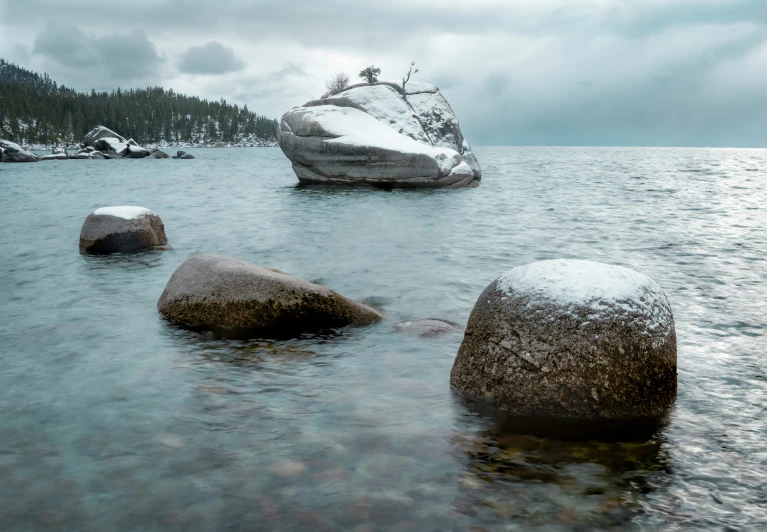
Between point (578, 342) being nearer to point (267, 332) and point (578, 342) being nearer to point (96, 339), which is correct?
point (267, 332)

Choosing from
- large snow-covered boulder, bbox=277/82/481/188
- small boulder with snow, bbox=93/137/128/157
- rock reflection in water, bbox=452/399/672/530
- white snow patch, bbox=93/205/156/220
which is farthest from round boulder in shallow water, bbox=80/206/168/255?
small boulder with snow, bbox=93/137/128/157

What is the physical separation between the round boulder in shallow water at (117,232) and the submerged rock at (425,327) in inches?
289

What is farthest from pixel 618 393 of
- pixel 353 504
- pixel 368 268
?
pixel 368 268

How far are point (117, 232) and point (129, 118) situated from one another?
137354 mm

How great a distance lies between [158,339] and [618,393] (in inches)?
197

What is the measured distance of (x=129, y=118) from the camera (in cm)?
13450

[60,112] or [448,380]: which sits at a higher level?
[60,112]

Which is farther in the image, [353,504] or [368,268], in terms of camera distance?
[368,268]

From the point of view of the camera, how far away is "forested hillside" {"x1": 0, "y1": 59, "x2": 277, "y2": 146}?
361 feet

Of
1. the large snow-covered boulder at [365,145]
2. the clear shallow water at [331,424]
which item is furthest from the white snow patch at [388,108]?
the clear shallow water at [331,424]

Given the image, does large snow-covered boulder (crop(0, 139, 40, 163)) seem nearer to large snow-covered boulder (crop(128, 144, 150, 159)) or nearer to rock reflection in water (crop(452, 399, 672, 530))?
large snow-covered boulder (crop(128, 144, 150, 159))

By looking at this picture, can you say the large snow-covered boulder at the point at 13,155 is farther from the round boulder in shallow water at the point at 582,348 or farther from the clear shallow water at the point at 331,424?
the round boulder in shallow water at the point at 582,348

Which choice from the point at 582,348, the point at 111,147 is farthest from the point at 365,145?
the point at 111,147

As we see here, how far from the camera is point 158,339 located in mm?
6844
